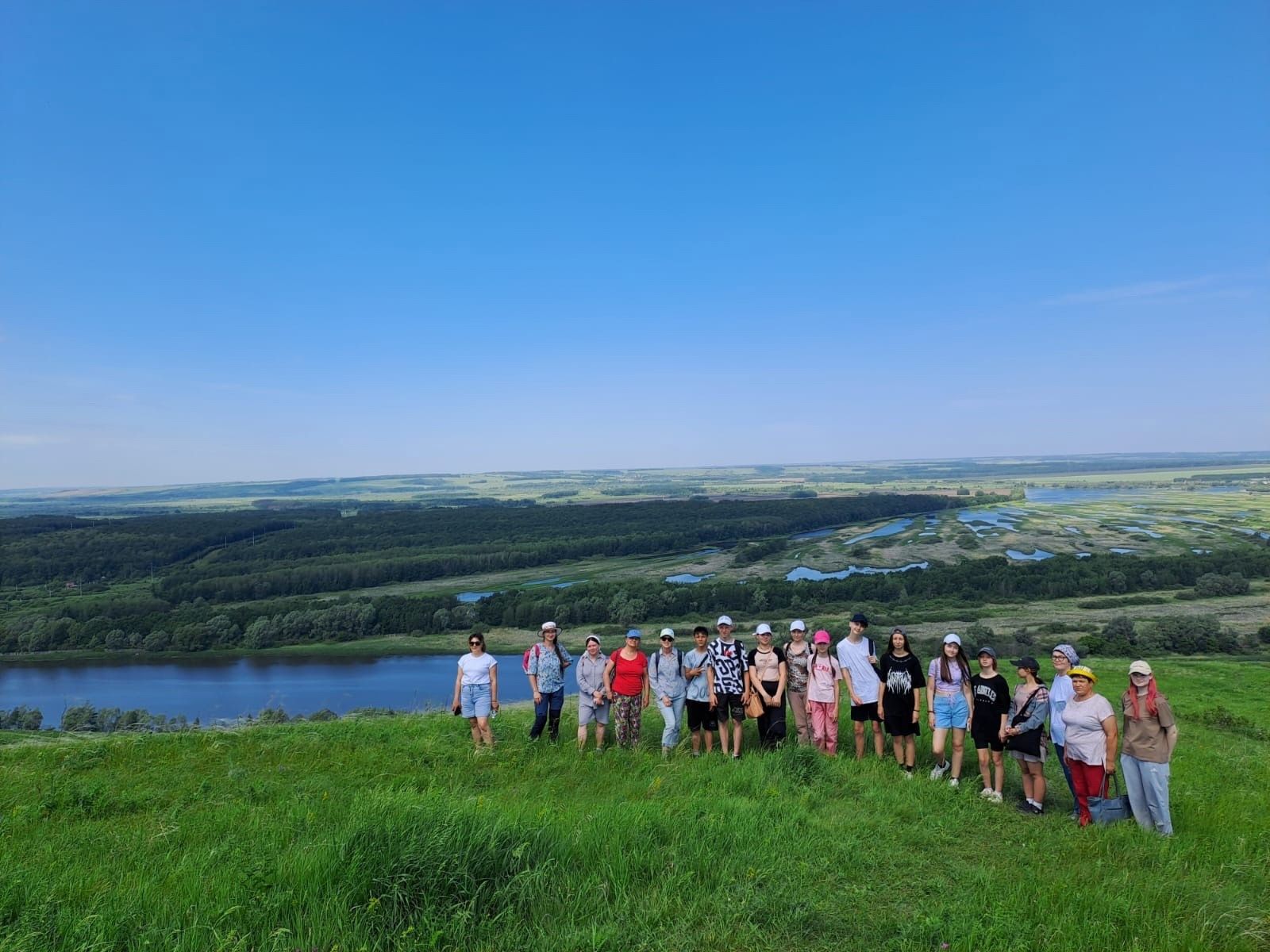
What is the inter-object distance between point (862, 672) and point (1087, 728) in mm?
2090

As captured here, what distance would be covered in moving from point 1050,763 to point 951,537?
2952 inches

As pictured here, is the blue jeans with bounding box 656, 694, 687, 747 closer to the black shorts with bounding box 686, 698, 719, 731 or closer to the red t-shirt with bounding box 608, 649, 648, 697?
the black shorts with bounding box 686, 698, 719, 731

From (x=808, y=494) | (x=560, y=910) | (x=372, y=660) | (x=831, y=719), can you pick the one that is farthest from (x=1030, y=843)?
(x=808, y=494)

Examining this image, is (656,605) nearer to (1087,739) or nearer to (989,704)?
(989,704)

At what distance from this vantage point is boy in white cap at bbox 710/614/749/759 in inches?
281

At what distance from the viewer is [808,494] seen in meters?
147

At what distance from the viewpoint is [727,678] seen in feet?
23.5

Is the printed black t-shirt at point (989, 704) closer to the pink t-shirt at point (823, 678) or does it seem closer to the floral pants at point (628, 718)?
the pink t-shirt at point (823, 678)

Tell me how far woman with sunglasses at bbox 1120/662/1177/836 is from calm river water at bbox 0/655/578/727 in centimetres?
2525

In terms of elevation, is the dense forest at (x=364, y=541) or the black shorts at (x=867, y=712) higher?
the black shorts at (x=867, y=712)

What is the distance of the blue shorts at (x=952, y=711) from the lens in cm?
652

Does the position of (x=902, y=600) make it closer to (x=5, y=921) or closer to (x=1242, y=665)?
(x=1242, y=665)

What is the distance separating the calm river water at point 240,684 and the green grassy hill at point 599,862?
2358cm

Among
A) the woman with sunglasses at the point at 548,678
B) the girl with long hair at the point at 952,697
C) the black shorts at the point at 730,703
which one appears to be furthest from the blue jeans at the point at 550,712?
the girl with long hair at the point at 952,697
